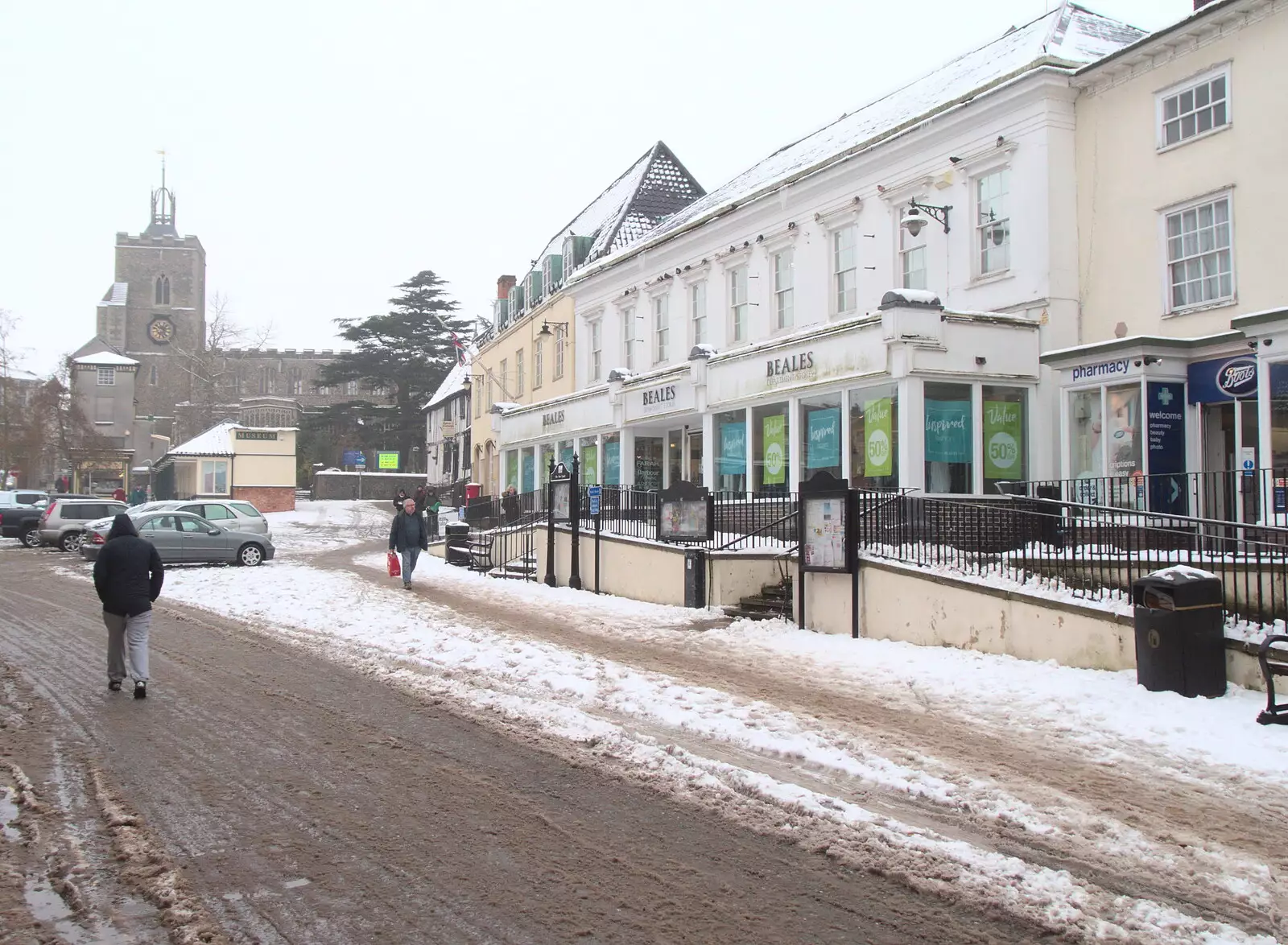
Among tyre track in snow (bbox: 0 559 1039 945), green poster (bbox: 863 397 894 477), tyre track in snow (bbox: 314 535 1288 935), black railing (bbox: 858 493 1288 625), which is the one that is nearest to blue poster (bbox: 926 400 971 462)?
green poster (bbox: 863 397 894 477)

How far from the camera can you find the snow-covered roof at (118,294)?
351 ft

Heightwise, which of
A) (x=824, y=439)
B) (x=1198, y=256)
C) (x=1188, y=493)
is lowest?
(x=1188, y=493)

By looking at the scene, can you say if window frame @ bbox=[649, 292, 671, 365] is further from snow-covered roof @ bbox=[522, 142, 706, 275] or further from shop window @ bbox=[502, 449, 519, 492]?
shop window @ bbox=[502, 449, 519, 492]

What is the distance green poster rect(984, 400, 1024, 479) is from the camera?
58.7 feet

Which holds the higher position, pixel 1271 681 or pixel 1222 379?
pixel 1222 379

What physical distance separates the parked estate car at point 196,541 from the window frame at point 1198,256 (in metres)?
20.8

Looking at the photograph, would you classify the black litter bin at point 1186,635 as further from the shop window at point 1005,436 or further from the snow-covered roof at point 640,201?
the snow-covered roof at point 640,201

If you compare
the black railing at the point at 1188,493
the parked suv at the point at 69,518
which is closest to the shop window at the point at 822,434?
the black railing at the point at 1188,493

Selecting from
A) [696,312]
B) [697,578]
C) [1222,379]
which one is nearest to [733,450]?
[697,578]

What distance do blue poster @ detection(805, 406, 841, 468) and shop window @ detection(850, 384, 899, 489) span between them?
436mm

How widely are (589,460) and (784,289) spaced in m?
8.28

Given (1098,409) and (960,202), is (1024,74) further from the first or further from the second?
(1098,409)

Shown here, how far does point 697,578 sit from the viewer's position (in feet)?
55.7

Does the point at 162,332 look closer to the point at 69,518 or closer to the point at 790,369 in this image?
the point at 69,518
